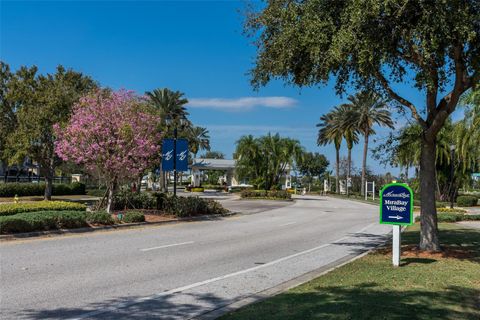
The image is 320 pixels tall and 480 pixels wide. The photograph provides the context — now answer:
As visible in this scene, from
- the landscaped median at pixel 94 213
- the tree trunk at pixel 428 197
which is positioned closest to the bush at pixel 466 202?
the landscaped median at pixel 94 213

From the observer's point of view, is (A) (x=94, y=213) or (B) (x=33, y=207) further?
(A) (x=94, y=213)

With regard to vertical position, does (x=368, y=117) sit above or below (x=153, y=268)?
above

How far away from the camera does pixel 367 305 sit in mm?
6625

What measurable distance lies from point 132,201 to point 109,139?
15.5 feet

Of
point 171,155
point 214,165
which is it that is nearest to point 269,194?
point 171,155

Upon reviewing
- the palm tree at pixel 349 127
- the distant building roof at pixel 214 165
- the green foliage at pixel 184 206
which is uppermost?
the palm tree at pixel 349 127

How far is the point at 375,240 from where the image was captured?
1603cm

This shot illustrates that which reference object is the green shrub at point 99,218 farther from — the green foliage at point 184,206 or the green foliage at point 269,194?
the green foliage at point 269,194

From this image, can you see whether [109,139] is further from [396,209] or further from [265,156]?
[265,156]

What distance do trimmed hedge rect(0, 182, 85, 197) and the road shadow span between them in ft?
116

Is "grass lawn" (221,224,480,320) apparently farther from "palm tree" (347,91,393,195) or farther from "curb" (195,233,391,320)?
"palm tree" (347,91,393,195)

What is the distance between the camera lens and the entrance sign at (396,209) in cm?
1005

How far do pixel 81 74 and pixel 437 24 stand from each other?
1179 inches

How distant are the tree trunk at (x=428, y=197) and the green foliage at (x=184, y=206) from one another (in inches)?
488
